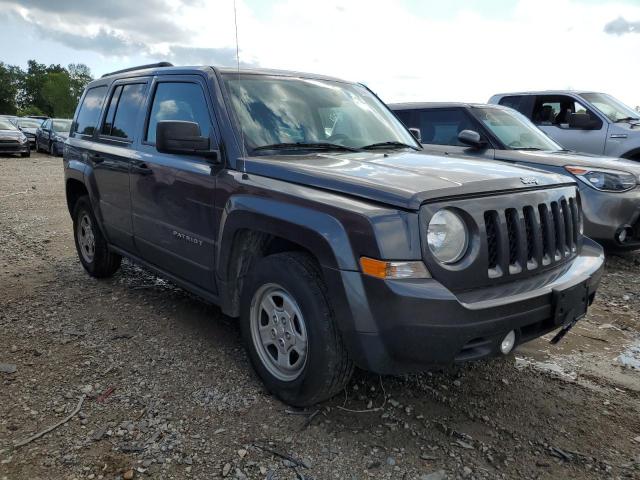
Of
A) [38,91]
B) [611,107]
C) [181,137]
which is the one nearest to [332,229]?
[181,137]

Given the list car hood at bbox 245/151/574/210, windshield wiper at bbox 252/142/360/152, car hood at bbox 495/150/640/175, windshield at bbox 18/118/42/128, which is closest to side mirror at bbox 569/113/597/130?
car hood at bbox 495/150/640/175

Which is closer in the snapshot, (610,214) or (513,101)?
(610,214)

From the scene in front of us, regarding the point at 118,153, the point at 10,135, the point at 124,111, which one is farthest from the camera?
the point at 10,135

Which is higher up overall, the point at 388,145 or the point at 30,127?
the point at 388,145

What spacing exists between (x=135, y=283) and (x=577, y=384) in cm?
386

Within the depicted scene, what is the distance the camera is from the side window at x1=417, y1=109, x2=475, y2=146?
670 centimetres

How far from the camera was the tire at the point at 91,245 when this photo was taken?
16.8 ft

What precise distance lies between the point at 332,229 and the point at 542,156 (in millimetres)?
4235

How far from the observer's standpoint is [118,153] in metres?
4.37

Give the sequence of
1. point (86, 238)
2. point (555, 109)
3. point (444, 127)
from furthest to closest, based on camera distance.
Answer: point (555, 109) → point (444, 127) → point (86, 238)

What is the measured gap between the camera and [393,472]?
247 cm

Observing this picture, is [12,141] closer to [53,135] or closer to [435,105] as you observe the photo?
[53,135]

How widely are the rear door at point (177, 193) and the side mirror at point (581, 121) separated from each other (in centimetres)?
627

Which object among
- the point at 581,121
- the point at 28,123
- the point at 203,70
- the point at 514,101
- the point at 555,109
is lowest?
the point at 28,123
